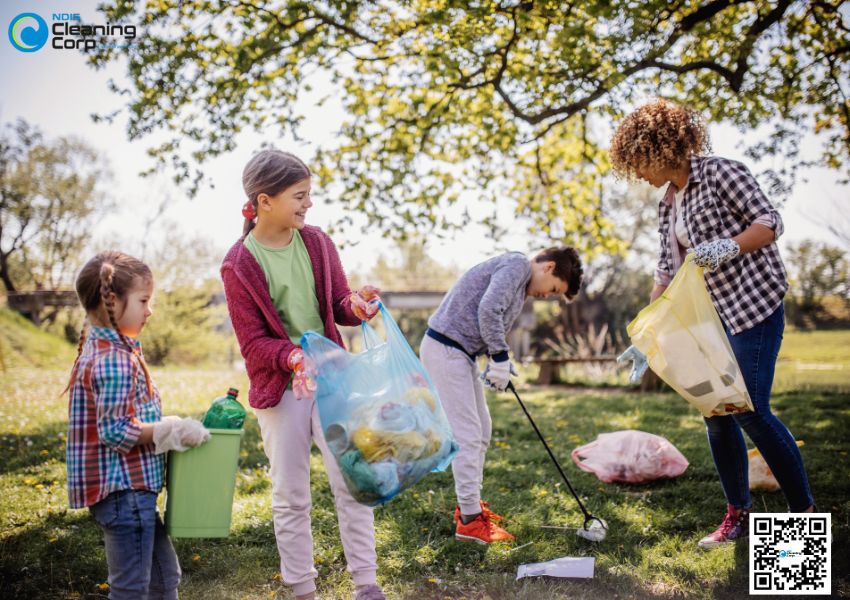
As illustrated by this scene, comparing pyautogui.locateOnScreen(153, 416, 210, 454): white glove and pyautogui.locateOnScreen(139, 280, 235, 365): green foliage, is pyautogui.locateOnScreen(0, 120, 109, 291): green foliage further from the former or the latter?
pyautogui.locateOnScreen(153, 416, 210, 454): white glove

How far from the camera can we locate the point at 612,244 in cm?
792

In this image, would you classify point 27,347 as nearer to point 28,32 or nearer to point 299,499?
point 28,32

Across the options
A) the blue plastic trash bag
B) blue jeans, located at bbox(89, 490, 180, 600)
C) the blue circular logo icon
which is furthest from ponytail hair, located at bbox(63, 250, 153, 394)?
the blue circular logo icon

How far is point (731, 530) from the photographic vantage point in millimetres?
3035

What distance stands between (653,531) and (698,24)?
15.3 ft

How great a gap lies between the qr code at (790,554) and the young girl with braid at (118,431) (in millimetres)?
2090

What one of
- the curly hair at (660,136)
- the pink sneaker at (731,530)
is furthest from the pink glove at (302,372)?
the pink sneaker at (731,530)

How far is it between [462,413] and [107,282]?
1.76 metres

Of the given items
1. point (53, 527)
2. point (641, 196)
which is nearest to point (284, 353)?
point (53, 527)

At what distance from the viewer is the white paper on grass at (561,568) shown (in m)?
2.74

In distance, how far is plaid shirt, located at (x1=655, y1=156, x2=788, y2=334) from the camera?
9.00ft

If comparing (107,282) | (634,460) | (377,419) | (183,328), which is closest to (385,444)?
(377,419)

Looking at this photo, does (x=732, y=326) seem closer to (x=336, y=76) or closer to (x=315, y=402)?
(x=315, y=402)

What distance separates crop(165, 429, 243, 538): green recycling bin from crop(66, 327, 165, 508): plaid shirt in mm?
105
